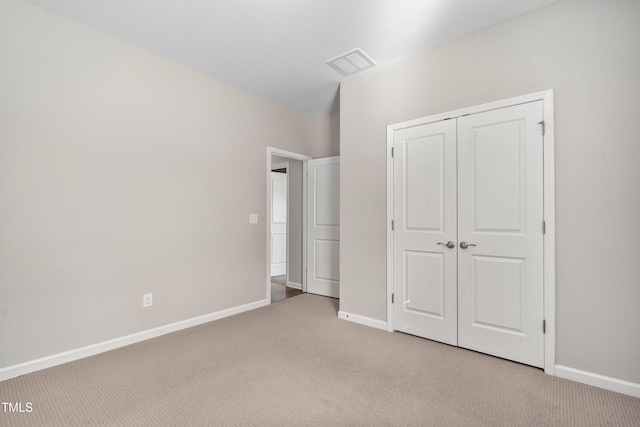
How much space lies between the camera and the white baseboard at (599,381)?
74.4 inches

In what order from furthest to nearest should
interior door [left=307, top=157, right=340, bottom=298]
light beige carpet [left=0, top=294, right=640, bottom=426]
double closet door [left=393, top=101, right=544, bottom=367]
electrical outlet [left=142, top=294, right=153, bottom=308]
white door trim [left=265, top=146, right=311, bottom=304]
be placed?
1. interior door [left=307, top=157, right=340, bottom=298]
2. white door trim [left=265, top=146, right=311, bottom=304]
3. electrical outlet [left=142, top=294, right=153, bottom=308]
4. double closet door [left=393, top=101, right=544, bottom=367]
5. light beige carpet [left=0, top=294, right=640, bottom=426]

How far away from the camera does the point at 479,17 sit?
7.72 ft

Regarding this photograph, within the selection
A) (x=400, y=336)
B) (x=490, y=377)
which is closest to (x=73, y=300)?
(x=400, y=336)

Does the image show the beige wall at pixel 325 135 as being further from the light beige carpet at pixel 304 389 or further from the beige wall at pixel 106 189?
the light beige carpet at pixel 304 389

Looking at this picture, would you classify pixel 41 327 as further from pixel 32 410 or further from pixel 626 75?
pixel 626 75

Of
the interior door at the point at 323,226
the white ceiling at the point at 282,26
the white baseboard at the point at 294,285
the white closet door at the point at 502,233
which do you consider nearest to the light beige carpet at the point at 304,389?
the white closet door at the point at 502,233

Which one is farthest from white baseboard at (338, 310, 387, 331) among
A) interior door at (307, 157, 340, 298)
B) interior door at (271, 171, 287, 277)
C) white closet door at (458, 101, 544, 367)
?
interior door at (271, 171, 287, 277)

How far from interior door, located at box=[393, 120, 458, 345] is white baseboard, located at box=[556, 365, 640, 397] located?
749 mm

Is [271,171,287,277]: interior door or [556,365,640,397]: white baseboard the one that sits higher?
[271,171,287,277]: interior door

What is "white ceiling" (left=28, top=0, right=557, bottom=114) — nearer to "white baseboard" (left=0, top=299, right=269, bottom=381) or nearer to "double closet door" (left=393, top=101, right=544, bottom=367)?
"double closet door" (left=393, top=101, right=544, bottom=367)

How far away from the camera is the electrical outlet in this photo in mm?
2811

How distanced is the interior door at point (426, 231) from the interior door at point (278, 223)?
11.8 ft

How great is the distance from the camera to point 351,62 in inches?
119

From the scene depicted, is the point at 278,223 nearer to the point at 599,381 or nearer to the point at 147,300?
the point at 147,300
